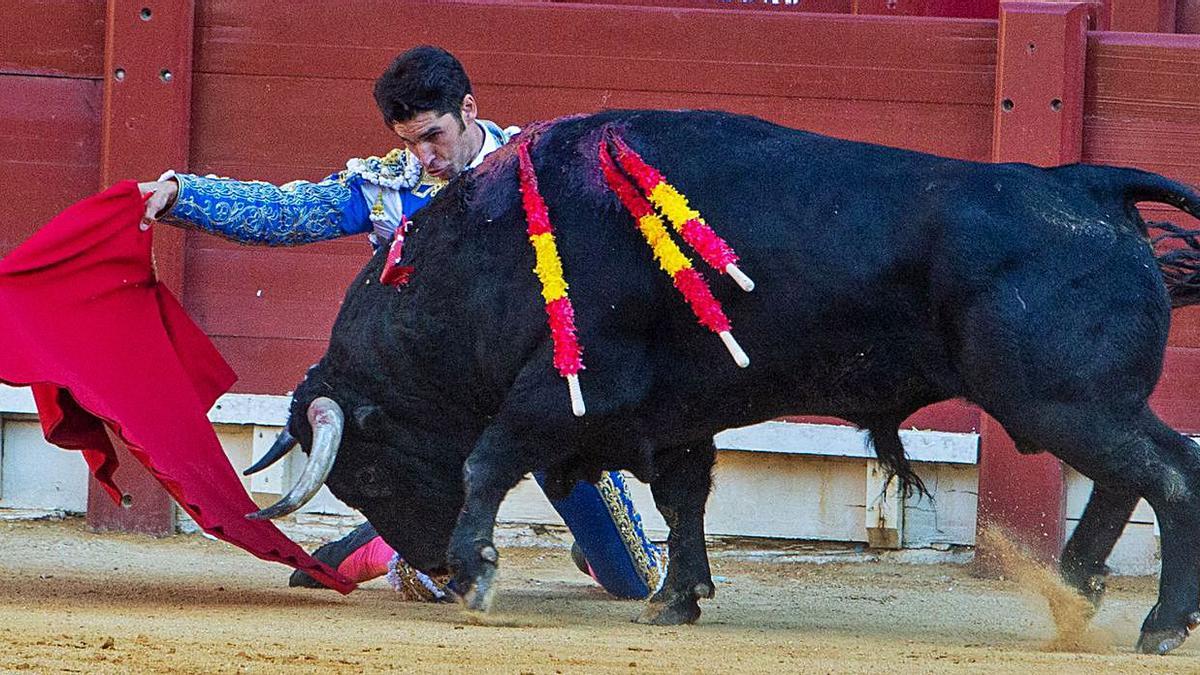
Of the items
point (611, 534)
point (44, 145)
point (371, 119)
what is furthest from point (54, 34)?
point (611, 534)

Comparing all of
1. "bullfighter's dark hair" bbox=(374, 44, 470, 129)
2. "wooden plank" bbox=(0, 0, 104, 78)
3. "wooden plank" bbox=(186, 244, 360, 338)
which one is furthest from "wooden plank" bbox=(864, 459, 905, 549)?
"wooden plank" bbox=(0, 0, 104, 78)

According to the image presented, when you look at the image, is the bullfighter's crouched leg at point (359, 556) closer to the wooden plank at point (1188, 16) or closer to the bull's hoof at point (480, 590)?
the bull's hoof at point (480, 590)

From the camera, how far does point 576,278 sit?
4070 mm

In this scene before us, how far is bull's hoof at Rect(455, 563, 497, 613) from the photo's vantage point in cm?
398

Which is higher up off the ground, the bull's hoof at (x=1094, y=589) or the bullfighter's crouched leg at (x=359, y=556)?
the bull's hoof at (x=1094, y=589)

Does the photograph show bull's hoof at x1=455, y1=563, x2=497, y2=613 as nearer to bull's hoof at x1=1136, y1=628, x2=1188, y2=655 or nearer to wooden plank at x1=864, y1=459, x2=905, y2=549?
bull's hoof at x1=1136, y1=628, x2=1188, y2=655

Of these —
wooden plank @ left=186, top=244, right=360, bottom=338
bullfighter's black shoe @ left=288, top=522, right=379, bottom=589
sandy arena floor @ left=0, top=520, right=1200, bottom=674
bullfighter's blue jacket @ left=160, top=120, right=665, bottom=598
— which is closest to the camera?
sandy arena floor @ left=0, top=520, right=1200, bottom=674

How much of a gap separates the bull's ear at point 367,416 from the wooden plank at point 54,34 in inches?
84.6

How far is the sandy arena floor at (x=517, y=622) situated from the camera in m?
3.34

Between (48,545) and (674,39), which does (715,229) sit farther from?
(48,545)

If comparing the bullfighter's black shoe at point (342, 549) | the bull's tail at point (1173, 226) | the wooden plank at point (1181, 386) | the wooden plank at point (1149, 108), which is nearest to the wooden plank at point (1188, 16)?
the wooden plank at point (1149, 108)

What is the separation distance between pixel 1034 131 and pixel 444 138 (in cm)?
212

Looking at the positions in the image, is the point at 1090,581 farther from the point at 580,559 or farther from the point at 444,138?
the point at 444,138

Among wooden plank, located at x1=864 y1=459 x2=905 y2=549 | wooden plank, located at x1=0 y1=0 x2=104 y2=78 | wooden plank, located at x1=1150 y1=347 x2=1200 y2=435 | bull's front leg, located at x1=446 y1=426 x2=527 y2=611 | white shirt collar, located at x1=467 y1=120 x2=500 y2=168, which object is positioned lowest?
wooden plank, located at x1=864 y1=459 x2=905 y2=549
